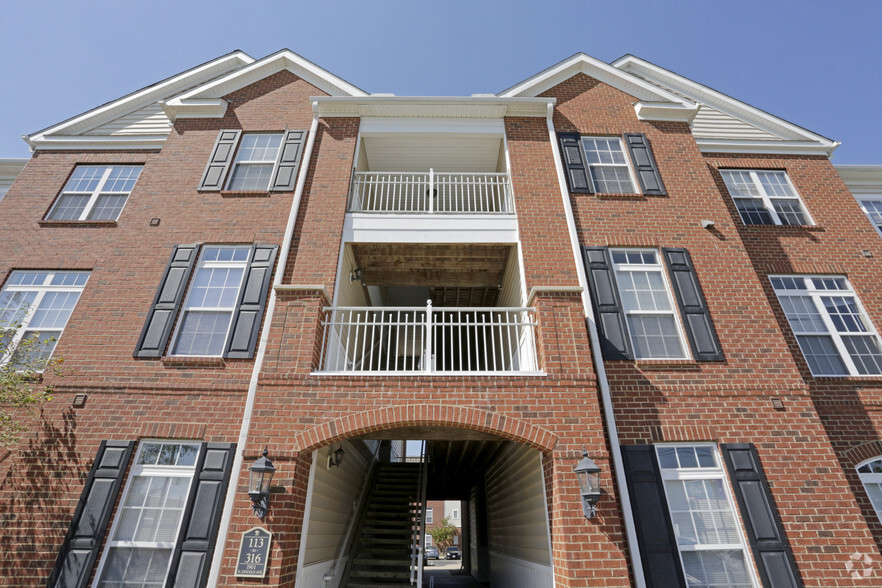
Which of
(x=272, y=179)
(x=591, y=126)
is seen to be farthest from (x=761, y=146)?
(x=272, y=179)

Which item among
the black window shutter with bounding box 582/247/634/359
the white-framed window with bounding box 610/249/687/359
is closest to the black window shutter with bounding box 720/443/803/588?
the white-framed window with bounding box 610/249/687/359

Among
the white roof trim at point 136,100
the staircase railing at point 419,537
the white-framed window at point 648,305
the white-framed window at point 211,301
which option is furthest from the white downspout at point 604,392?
the white roof trim at point 136,100

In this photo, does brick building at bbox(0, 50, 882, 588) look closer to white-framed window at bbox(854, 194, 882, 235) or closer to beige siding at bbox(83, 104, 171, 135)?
beige siding at bbox(83, 104, 171, 135)

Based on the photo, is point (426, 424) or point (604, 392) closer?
point (426, 424)

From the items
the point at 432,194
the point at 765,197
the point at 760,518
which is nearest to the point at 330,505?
the point at 432,194

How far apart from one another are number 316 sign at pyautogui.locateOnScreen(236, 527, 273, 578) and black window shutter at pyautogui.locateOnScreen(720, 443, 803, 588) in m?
6.39

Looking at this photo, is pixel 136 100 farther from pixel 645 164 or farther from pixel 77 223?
pixel 645 164

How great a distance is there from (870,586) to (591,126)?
888cm

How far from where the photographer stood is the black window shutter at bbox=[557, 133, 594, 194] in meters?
8.50

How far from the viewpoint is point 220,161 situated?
886 centimetres

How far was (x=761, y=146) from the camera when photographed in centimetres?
988

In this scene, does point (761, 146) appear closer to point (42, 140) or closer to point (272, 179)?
point (272, 179)

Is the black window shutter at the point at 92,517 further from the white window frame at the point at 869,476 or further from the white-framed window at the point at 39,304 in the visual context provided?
the white window frame at the point at 869,476

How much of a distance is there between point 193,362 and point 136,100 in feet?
25.6
